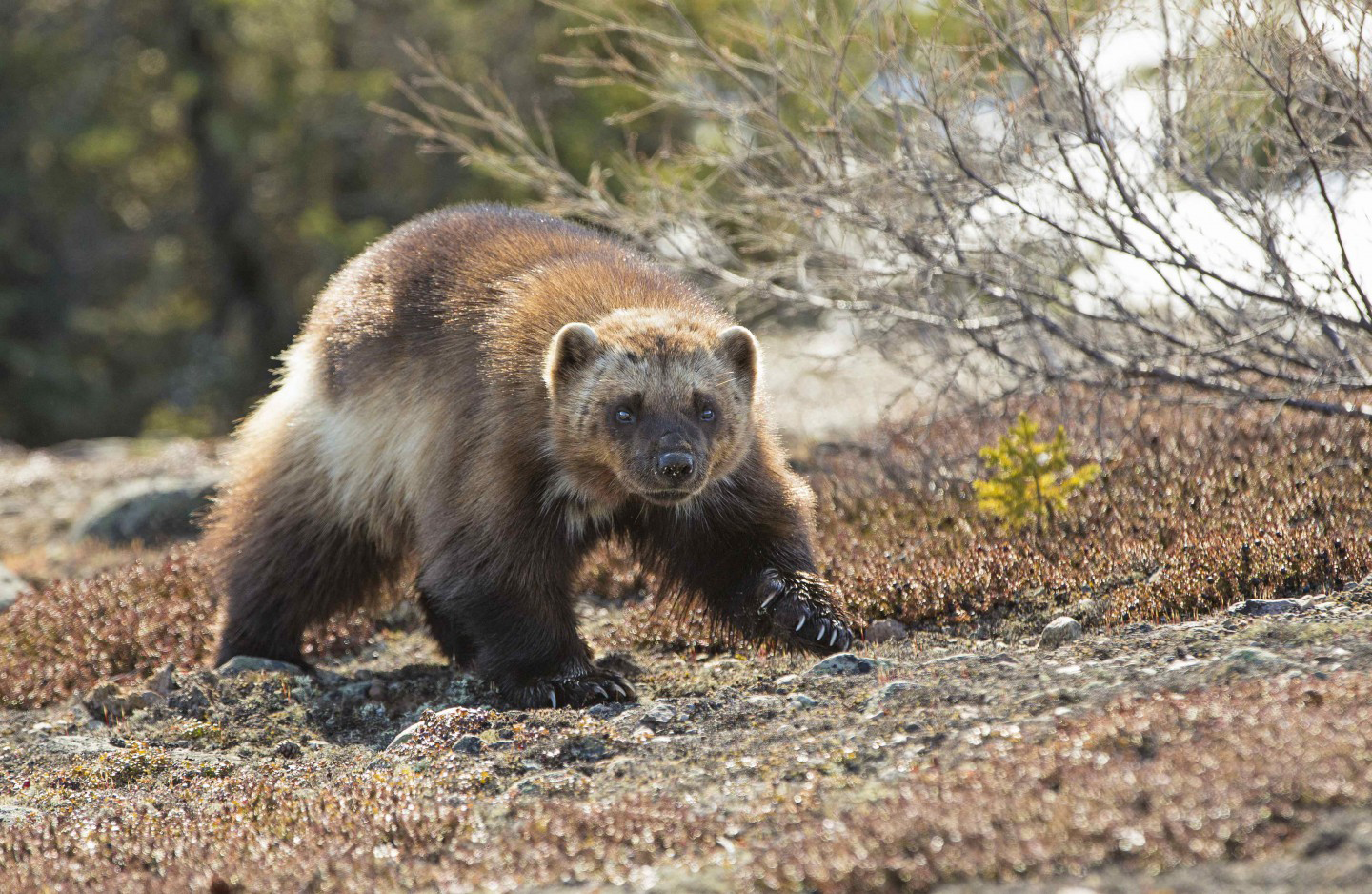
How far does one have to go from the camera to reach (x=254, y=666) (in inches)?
234

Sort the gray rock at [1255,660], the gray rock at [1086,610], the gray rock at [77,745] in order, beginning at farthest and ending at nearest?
the gray rock at [1086,610] → the gray rock at [77,745] → the gray rock at [1255,660]

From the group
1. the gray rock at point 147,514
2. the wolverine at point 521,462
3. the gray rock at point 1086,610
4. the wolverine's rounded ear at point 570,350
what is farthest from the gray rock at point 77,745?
the gray rock at point 147,514

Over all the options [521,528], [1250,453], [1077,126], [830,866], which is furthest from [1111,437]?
[830,866]

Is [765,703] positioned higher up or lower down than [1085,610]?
lower down

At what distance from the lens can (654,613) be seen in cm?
576

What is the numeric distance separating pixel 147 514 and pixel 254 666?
159 inches

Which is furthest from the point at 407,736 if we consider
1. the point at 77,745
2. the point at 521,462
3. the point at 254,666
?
the point at 254,666

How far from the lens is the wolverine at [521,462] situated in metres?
5.05

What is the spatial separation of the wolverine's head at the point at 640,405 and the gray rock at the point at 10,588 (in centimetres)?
431

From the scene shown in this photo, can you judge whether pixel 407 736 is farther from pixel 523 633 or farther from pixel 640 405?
pixel 640 405

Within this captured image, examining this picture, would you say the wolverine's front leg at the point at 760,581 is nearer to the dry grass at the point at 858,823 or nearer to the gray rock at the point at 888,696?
the gray rock at the point at 888,696

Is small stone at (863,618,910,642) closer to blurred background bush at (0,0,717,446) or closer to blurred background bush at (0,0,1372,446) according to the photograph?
blurred background bush at (0,0,1372,446)

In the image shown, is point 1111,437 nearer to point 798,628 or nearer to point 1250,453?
point 1250,453

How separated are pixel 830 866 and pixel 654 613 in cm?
307
